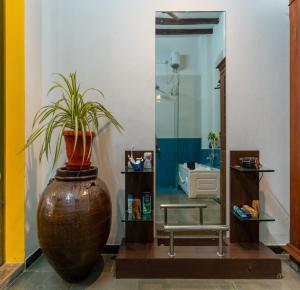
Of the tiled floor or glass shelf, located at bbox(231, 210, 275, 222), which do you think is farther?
glass shelf, located at bbox(231, 210, 275, 222)

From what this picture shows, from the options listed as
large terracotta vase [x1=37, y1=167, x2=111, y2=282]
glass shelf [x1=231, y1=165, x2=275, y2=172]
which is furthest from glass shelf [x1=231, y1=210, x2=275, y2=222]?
large terracotta vase [x1=37, y1=167, x2=111, y2=282]

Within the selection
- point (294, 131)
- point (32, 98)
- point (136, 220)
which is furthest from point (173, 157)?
point (32, 98)

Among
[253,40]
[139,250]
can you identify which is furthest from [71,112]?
[253,40]

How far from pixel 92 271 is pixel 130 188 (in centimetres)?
71

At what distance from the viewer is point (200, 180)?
2340 millimetres

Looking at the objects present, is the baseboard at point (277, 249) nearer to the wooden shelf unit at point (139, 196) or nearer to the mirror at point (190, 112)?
the mirror at point (190, 112)

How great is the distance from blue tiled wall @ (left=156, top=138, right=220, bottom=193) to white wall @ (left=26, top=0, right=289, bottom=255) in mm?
135

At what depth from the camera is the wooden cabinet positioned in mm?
2043

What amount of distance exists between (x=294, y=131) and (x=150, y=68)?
1.34 m

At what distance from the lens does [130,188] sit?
225cm

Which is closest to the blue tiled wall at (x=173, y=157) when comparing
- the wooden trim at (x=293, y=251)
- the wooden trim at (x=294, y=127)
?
the wooden trim at (x=294, y=127)

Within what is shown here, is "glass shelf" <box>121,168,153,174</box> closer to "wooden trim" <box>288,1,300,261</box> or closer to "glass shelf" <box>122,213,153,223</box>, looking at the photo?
"glass shelf" <box>122,213,153,223</box>

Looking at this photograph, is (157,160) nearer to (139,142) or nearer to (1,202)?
(139,142)

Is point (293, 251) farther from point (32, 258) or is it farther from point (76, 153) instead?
point (32, 258)
